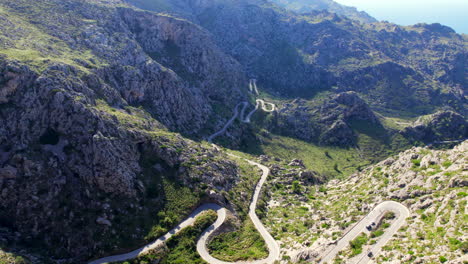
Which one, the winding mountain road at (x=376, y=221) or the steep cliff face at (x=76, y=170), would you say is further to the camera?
the steep cliff face at (x=76, y=170)

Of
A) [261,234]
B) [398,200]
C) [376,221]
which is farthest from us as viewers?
[261,234]

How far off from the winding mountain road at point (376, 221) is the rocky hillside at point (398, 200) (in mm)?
1281

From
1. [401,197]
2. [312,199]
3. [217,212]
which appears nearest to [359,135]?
[312,199]

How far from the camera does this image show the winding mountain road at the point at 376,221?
58.1 m

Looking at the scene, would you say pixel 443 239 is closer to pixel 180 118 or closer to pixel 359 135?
pixel 180 118

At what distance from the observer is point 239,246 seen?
72562 millimetres

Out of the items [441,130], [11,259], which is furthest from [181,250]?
[441,130]

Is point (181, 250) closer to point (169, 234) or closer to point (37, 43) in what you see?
point (169, 234)

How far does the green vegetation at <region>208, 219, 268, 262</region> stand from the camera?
68.8 m

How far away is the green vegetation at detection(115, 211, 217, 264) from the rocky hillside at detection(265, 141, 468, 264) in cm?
1967

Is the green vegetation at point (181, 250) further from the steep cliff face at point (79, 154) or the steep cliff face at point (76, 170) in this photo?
the steep cliff face at point (76, 170)

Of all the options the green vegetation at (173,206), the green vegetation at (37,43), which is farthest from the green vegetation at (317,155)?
the green vegetation at (37,43)

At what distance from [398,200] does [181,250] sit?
5196 centimetres

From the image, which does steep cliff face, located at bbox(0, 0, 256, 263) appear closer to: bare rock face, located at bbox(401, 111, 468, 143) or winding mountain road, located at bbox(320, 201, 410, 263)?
winding mountain road, located at bbox(320, 201, 410, 263)
